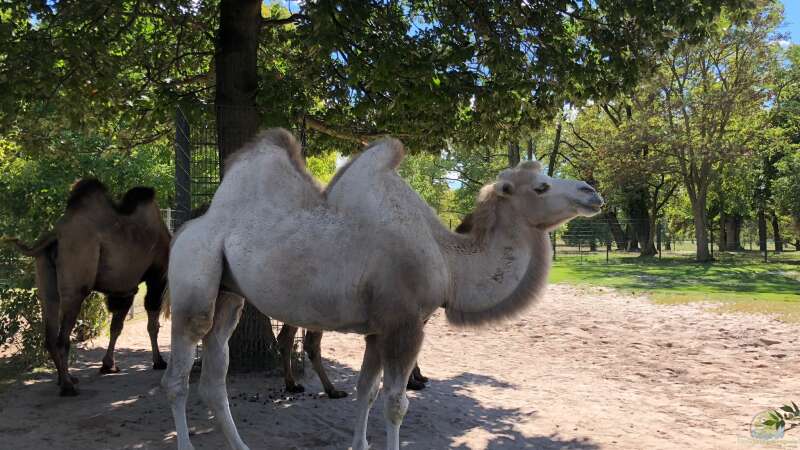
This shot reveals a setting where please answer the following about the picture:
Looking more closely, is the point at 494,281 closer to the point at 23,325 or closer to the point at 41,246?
the point at 41,246

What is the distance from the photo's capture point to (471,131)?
9.23 metres

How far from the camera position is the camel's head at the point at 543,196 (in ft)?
12.8

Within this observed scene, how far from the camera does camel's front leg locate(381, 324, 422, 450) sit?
3.66m

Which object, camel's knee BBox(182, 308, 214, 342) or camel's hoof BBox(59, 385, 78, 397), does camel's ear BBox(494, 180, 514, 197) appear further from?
camel's hoof BBox(59, 385, 78, 397)

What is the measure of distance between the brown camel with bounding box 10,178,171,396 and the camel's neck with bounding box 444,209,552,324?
169 inches

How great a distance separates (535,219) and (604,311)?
371 inches

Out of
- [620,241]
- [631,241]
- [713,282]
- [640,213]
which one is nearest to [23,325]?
[713,282]

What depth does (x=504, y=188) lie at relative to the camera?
407cm

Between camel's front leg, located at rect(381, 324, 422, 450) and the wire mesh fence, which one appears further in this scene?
the wire mesh fence

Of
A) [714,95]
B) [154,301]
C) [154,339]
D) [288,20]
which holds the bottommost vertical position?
[154,339]

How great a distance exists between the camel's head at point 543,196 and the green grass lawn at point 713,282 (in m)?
8.55

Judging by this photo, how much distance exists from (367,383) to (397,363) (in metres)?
0.59

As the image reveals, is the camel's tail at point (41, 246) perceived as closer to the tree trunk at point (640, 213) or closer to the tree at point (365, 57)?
the tree at point (365, 57)

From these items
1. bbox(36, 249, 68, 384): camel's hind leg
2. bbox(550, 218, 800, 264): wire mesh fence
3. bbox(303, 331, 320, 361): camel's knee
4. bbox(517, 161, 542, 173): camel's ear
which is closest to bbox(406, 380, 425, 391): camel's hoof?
bbox(303, 331, 320, 361): camel's knee
